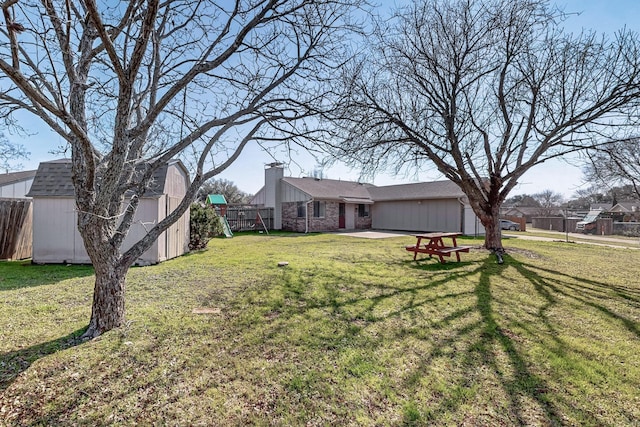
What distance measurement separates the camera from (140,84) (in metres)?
5.02

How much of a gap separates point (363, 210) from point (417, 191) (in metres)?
4.22

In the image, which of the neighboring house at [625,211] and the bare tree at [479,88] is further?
the neighboring house at [625,211]

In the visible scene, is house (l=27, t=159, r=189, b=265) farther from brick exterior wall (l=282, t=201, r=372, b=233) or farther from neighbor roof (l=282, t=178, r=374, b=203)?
brick exterior wall (l=282, t=201, r=372, b=233)

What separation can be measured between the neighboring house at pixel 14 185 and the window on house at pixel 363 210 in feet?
71.8

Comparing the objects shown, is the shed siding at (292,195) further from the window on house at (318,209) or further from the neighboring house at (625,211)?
the neighboring house at (625,211)

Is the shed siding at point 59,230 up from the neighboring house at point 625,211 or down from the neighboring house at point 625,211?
down

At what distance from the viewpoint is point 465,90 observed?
991 cm

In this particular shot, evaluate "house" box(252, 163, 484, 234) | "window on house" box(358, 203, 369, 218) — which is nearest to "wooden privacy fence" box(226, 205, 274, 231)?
"house" box(252, 163, 484, 234)

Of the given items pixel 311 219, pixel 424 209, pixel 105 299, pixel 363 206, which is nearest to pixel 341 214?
pixel 363 206

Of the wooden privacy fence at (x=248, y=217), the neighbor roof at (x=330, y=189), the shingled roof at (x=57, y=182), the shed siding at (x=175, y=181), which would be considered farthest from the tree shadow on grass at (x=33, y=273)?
the neighbor roof at (x=330, y=189)

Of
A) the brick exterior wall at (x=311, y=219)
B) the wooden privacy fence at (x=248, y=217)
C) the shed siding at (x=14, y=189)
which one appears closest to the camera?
the shed siding at (x=14, y=189)

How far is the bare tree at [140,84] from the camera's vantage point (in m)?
3.31

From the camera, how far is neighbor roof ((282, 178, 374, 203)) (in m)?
19.9

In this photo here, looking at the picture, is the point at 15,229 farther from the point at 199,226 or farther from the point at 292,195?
the point at 292,195
